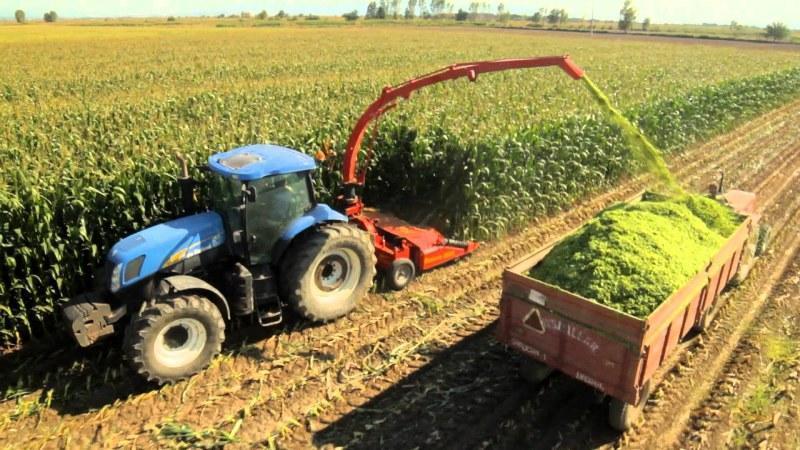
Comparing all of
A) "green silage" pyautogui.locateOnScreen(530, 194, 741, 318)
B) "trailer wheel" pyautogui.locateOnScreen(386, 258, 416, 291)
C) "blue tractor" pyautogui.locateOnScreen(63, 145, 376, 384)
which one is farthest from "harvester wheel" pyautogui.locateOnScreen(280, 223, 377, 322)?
"green silage" pyautogui.locateOnScreen(530, 194, 741, 318)

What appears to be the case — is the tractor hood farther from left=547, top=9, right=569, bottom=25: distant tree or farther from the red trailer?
left=547, top=9, right=569, bottom=25: distant tree

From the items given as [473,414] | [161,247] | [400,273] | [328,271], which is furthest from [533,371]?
[161,247]

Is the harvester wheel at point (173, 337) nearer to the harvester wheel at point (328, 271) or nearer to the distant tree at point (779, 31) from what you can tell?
the harvester wheel at point (328, 271)

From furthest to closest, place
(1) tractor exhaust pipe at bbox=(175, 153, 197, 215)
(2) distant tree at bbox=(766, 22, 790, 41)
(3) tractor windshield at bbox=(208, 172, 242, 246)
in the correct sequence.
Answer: (2) distant tree at bbox=(766, 22, 790, 41) → (1) tractor exhaust pipe at bbox=(175, 153, 197, 215) → (3) tractor windshield at bbox=(208, 172, 242, 246)

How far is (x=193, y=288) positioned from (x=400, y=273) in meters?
3.13

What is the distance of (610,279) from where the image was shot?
5609mm

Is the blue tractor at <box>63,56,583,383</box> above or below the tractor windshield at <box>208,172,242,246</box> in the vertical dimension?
below

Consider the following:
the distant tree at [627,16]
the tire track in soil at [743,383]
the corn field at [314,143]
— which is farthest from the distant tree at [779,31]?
the tire track in soil at [743,383]

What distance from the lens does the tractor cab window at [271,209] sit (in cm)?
665

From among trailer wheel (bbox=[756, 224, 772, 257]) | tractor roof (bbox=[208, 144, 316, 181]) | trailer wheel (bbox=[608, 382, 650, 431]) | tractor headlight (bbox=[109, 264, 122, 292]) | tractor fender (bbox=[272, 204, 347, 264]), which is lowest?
trailer wheel (bbox=[608, 382, 650, 431])

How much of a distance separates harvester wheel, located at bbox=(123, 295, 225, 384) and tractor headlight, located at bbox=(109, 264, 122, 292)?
0.37 m


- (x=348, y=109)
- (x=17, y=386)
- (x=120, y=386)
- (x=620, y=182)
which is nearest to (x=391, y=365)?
(x=120, y=386)

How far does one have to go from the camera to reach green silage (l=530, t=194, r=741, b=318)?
5508mm

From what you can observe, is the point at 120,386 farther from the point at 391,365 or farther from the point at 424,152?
the point at 424,152
